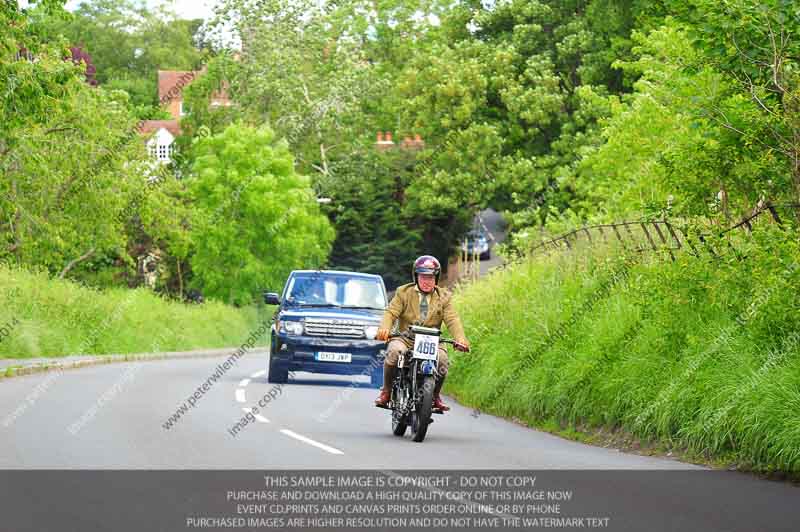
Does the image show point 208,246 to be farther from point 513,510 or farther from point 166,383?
point 513,510

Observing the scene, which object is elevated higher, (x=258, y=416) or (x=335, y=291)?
(x=335, y=291)

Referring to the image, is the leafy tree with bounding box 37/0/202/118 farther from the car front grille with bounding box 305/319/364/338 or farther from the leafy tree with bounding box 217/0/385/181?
the car front grille with bounding box 305/319/364/338

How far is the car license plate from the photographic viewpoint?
2664 centimetres

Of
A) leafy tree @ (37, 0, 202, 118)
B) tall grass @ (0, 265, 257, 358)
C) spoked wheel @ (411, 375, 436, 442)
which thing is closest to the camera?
spoked wheel @ (411, 375, 436, 442)

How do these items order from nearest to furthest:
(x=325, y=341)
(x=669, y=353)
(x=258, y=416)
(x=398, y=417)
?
(x=669, y=353), (x=398, y=417), (x=258, y=416), (x=325, y=341)

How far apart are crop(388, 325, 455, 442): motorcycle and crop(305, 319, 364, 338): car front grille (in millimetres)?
10245

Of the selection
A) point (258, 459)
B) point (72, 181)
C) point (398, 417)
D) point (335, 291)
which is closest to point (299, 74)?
point (72, 181)

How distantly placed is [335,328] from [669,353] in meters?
11.1

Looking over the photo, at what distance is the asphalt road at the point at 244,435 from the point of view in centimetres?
1334

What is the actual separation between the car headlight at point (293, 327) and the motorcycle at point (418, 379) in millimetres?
10380

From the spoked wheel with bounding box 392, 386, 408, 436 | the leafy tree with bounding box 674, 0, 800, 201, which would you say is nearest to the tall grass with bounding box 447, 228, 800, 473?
the leafy tree with bounding box 674, 0, 800, 201

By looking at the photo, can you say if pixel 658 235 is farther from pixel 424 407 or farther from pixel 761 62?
pixel 424 407

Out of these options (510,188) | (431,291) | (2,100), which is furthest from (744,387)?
(510,188)

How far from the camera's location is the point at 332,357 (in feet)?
87.6
